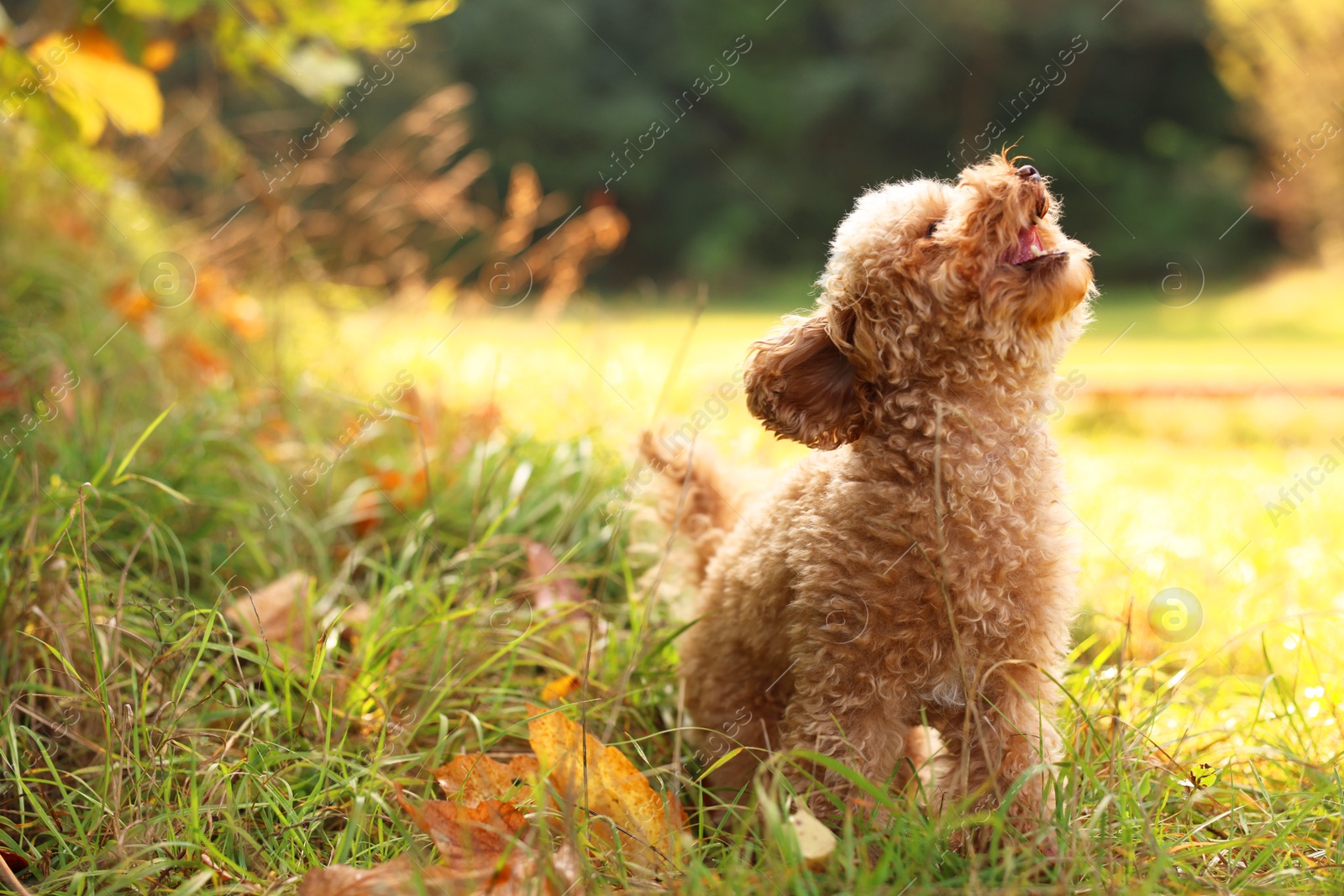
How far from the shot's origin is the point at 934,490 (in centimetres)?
152

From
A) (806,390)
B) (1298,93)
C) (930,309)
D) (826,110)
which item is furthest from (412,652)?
(826,110)

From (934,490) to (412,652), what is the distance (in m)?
1.17

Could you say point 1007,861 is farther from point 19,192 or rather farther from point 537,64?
point 537,64

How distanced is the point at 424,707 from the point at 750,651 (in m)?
0.67

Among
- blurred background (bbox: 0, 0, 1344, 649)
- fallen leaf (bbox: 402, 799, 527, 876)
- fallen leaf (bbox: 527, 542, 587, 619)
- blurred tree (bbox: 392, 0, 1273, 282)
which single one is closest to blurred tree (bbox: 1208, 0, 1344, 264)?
blurred background (bbox: 0, 0, 1344, 649)

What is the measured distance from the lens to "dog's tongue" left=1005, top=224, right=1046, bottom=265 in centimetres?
155

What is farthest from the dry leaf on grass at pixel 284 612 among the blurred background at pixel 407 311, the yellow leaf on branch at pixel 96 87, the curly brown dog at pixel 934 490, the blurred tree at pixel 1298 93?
the blurred tree at pixel 1298 93

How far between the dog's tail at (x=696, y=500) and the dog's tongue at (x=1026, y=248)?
0.84 metres

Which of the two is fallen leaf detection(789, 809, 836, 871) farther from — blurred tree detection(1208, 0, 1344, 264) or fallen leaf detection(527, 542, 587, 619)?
blurred tree detection(1208, 0, 1344, 264)

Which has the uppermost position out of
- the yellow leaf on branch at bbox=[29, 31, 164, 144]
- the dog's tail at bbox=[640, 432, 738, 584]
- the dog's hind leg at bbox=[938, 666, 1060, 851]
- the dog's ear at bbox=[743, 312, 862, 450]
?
the yellow leaf on branch at bbox=[29, 31, 164, 144]

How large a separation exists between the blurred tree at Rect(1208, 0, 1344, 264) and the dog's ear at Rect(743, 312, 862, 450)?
12.4 metres

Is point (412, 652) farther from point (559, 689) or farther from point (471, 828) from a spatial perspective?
point (471, 828)

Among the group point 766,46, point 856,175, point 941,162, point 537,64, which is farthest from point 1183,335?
point 537,64

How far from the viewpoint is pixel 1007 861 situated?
1.27 m
